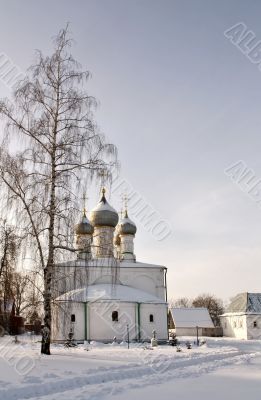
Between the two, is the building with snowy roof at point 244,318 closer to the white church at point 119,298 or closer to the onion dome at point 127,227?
the white church at point 119,298

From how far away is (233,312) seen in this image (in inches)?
2170

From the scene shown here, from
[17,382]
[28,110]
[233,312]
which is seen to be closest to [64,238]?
[28,110]

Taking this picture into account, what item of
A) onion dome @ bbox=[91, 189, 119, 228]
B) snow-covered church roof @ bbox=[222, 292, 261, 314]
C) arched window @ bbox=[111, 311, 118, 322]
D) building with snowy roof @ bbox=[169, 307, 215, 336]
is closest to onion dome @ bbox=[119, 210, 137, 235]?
onion dome @ bbox=[91, 189, 119, 228]

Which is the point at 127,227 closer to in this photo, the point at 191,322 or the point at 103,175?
the point at 191,322

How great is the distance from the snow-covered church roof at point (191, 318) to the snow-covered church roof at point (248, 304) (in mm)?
Answer: 3638

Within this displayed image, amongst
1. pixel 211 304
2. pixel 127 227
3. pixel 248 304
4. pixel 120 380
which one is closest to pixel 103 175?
pixel 120 380

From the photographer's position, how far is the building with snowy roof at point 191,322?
53.3 m

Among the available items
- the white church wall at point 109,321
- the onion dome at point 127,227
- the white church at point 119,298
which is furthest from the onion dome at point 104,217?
the white church wall at point 109,321

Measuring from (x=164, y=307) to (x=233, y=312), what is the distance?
22.6m

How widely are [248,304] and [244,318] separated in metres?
1.88

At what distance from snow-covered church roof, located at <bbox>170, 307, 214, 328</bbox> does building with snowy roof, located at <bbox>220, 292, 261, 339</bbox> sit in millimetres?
3030

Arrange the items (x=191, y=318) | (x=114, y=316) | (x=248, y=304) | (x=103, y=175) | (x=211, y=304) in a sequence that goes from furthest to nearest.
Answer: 1. (x=211, y=304)
2. (x=191, y=318)
3. (x=248, y=304)
4. (x=114, y=316)
5. (x=103, y=175)

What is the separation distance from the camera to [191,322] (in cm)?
5384

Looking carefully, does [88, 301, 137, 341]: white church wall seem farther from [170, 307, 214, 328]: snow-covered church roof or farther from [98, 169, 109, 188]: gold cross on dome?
[170, 307, 214, 328]: snow-covered church roof
